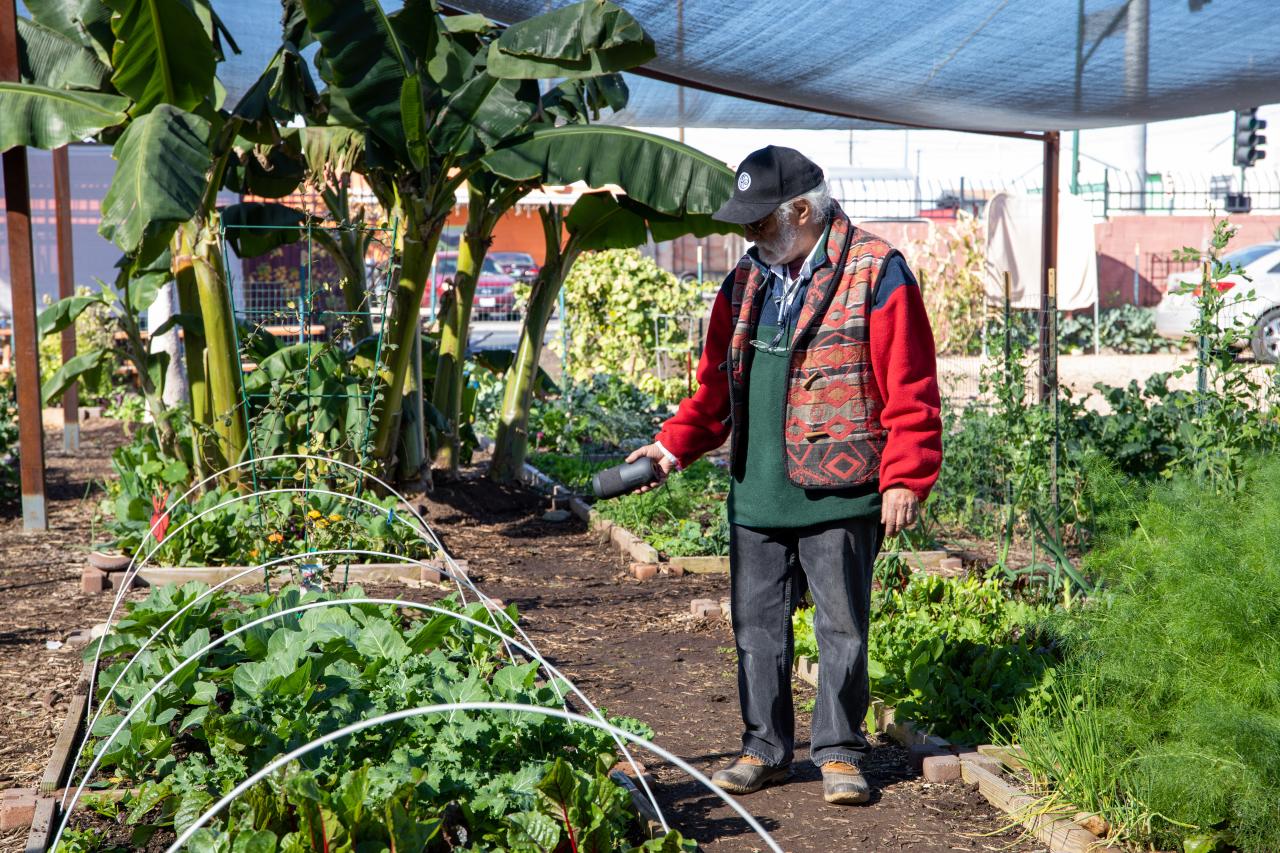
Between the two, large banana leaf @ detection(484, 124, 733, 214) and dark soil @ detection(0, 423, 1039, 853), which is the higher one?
large banana leaf @ detection(484, 124, 733, 214)

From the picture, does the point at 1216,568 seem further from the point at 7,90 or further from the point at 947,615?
the point at 7,90

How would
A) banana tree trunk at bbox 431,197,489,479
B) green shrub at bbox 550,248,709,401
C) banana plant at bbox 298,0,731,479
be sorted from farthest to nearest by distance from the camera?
green shrub at bbox 550,248,709,401 → banana tree trunk at bbox 431,197,489,479 → banana plant at bbox 298,0,731,479

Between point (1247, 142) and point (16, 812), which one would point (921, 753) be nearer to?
point (16, 812)

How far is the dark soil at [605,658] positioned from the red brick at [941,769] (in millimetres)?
32

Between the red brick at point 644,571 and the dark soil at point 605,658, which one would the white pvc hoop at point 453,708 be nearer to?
the dark soil at point 605,658

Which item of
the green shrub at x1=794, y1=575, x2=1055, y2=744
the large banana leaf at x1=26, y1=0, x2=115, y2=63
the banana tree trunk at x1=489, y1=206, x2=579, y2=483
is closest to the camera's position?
the green shrub at x1=794, y1=575, x2=1055, y2=744

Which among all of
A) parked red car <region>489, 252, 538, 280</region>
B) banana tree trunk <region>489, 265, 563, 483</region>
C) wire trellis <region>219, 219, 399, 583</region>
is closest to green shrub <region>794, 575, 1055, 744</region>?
wire trellis <region>219, 219, 399, 583</region>

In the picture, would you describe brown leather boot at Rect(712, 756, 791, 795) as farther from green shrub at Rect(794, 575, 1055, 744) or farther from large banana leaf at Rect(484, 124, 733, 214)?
large banana leaf at Rect(484, 124, 733, 214)

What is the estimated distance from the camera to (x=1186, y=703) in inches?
118

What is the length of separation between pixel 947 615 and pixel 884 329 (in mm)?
1757

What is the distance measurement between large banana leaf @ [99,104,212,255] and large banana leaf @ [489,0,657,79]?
1.74 meters

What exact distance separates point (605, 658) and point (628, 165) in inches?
112

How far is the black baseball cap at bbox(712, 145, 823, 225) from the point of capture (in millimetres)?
3193

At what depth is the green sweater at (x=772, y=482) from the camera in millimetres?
3215
